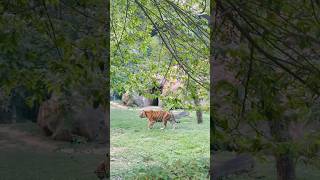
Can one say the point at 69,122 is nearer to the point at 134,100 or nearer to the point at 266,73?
the point at 134,100

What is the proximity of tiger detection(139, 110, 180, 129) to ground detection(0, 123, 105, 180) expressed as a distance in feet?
6.01

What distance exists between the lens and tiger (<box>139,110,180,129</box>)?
545 cm

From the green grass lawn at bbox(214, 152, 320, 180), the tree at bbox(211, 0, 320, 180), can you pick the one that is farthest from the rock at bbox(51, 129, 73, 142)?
the tree at bbox(211, 0, 320, 180)

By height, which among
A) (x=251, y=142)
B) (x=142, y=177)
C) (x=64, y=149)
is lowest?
(x=142, y=177)

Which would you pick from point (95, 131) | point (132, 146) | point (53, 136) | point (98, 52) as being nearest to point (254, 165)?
point (95, 131)

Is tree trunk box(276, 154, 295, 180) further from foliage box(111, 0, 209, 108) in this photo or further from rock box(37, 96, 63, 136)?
rock box(37, 96, 63, 136)

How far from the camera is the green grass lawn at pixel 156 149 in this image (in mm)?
5000

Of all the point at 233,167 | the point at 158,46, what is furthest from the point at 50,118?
the point at 233,167

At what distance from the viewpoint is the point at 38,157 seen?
3.35m

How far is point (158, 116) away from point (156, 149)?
0.38 meters

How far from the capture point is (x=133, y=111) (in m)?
5.57

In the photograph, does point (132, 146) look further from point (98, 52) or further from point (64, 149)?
point (98, 52)

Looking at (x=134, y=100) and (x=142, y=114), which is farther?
(x=142, y=114)

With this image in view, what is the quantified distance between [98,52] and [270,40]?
58cm
